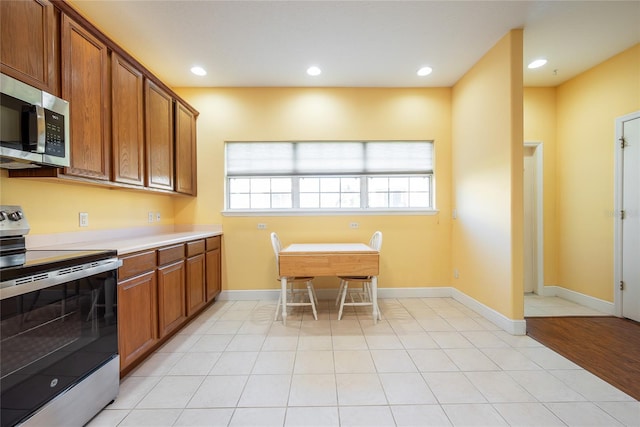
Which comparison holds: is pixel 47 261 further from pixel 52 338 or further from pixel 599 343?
pixel 599 343

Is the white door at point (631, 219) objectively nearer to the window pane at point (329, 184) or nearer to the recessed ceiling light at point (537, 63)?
the recessed ceiling light at point (537, 63)

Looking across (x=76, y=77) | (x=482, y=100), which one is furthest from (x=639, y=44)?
(x=76, y=77)

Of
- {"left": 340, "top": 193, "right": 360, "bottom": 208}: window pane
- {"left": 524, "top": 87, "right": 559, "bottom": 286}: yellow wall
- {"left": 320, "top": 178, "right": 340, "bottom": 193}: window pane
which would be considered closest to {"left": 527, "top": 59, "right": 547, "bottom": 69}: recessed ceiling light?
{"left": 524, "top": 87, "right": 559, "bottom": 286}: yellow wall

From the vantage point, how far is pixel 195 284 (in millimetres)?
2715

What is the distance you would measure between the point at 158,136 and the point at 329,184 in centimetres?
205

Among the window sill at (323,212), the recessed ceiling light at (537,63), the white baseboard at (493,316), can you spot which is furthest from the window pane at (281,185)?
the recessed ceiling light at (537,63)

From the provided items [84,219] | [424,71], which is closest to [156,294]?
[84,219]

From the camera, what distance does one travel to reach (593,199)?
9.93 feet

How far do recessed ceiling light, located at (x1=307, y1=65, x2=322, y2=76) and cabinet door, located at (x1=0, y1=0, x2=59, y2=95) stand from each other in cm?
213

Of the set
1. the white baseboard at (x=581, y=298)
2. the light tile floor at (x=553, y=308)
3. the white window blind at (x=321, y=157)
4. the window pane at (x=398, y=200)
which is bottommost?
the light tile floor at (x=553, y=308)

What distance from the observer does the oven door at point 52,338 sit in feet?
3.59

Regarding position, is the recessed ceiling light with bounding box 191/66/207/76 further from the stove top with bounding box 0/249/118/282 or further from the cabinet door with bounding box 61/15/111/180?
the stove top with bounding box 0/249/118/282

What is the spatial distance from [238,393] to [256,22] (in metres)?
2.90

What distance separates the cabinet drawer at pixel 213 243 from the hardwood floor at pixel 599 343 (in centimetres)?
341
